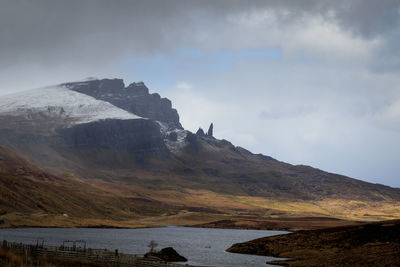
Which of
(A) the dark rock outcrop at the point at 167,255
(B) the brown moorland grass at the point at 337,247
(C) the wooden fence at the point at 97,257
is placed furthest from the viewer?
(A) the dark rock outcrop at the point at 167,255

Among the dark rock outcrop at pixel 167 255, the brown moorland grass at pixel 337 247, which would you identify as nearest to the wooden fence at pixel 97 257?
the dark rock outcrop at pixel 167 255

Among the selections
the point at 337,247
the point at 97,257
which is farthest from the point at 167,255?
the point at 337,247

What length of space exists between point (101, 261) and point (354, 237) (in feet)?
177

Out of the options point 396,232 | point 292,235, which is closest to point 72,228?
point 292,235

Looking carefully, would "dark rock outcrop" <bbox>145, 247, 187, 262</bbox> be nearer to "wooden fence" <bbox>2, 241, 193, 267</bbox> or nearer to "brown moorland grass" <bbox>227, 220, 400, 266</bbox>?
"wooden fence" <bbox>2, 241, 193, 267</bbox>

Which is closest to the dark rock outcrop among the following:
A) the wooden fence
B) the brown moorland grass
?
the wooden fence

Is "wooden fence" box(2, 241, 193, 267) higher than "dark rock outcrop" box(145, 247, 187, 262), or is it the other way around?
"wooden fence" box(2, 241, 193, 267)

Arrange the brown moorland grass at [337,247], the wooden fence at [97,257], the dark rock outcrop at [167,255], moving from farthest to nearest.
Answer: the dark rock outcrop at [167,255]
the brown moorland grass at [337,247]
the wooden fence at [97,257]

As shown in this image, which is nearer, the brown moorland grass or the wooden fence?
the wooden fence

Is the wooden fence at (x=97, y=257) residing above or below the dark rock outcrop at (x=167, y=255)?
above

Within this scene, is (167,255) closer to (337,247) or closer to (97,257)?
(97,257)

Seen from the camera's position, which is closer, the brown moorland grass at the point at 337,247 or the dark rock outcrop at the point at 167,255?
the brown moorland grass at the point at 337,247

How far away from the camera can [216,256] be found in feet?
328

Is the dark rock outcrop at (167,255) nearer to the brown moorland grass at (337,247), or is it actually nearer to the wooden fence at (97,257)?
the wooden fence at (97,257)
